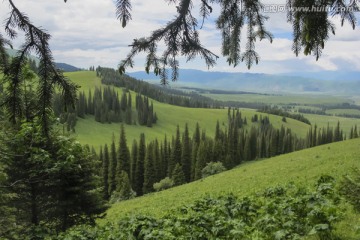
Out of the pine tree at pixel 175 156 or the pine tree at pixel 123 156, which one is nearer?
the pine tree at pixel 123 156

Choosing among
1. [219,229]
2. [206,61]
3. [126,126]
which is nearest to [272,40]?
[206,61]

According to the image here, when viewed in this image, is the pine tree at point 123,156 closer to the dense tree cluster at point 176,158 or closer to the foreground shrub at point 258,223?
the dense tree cluster at point 176,158

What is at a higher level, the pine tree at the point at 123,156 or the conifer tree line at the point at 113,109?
the conifer tree line at the point at 113,109

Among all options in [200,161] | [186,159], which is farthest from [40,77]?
[186,159]

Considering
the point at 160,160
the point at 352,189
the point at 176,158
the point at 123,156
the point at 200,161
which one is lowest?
the point at 160,160

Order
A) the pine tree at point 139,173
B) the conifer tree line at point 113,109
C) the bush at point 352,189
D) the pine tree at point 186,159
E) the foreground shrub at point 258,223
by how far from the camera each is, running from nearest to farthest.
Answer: the foreground shrub at point 258,223
the bush at point 352,189
the pine tree at point 139,173
the pine tree at point 186,159
the conifer tree line at point 113,109

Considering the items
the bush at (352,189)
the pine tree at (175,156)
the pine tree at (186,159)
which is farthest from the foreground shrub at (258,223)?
the pine tree at (186,159)

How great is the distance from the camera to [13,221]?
1831cm

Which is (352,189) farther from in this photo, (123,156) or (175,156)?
(175,156)

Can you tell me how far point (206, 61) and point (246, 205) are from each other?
7.28 meters

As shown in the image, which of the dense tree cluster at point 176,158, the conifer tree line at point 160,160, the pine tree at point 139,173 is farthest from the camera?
the pine tree at point 139,173

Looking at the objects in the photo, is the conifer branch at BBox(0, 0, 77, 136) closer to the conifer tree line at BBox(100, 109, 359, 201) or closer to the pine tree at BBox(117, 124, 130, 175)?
the conifer tree line at BBox(100, 109, 359, 201)

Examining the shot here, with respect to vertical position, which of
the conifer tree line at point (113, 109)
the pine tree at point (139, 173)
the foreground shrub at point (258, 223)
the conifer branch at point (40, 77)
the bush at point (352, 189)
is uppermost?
the conifer branch at point (40, 77)

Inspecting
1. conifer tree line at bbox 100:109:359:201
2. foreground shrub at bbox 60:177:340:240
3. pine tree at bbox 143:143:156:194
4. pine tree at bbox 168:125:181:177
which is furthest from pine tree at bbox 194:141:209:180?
foreground shrub at bbox 60:177:340:240
